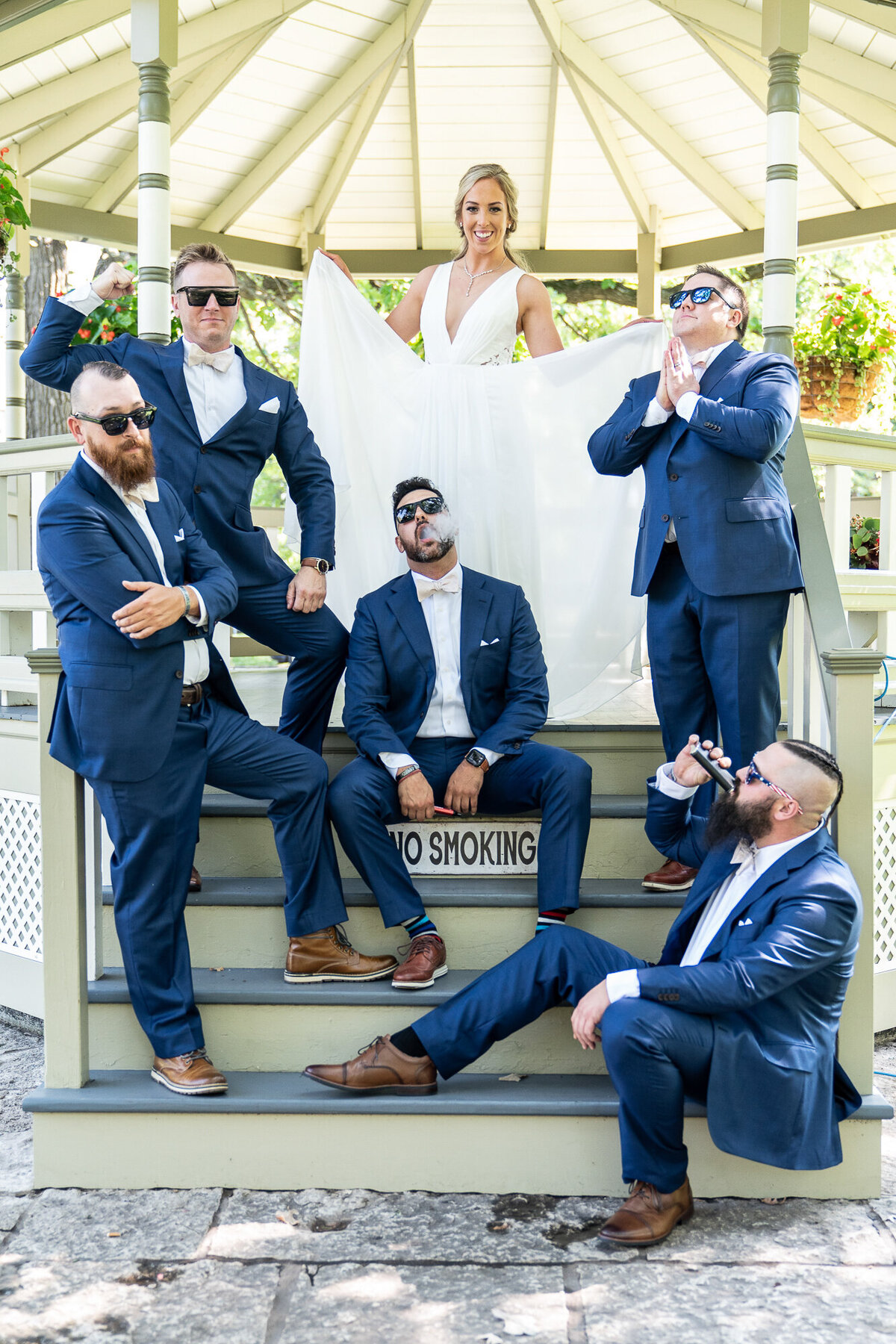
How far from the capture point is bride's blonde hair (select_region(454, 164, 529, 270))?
4230 millimetres

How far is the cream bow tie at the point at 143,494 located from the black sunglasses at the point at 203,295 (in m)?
0.72

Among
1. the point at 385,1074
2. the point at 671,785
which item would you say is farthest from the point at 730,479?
the point at 385,1074

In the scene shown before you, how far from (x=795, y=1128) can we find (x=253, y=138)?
267 inches

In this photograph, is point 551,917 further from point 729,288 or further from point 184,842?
point 729,288

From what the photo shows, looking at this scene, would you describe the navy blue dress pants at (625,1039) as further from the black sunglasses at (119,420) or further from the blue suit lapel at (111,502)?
the black sunglasses at (119,420)

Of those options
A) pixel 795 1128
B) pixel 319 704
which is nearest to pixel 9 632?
pixel 319 704

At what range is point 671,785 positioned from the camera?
3305 mm

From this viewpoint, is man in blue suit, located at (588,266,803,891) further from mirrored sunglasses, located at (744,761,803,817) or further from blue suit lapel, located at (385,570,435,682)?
blue suit lapel, located at (385,570,435,682)

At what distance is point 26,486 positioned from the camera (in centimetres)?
486

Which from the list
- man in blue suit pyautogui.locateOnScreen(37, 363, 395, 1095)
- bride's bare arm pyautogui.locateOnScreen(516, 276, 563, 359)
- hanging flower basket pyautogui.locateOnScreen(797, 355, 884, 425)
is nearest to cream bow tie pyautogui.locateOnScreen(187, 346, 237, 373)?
man in blue suit pyautogui.locateOnScreen(37, 363, 395, 1095)

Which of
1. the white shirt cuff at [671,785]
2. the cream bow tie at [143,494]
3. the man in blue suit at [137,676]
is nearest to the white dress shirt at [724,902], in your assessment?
the white shirt cuff at [671,785]

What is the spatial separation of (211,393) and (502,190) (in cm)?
133

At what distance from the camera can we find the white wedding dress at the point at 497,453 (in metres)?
4.38

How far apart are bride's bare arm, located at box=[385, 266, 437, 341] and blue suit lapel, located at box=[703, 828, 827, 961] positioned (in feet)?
8.35
